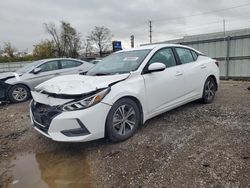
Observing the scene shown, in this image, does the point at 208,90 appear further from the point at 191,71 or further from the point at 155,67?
the point at 155,67

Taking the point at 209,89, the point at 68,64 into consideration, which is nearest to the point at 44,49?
the point at 68,64

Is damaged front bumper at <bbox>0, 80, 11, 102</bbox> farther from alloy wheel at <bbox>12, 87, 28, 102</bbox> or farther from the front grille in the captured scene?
the front grille

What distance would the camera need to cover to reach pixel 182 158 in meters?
3.17

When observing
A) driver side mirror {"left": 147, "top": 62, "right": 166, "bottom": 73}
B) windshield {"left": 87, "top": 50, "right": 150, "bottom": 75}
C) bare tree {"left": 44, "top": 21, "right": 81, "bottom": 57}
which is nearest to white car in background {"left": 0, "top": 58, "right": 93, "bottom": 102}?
windshield {"left": 87, "top": 50, "right": 150, "bottom": 75}

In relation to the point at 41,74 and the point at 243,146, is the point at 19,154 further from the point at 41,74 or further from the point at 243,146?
the point at 41,74

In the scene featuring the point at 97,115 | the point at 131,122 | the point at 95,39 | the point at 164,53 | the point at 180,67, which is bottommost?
the point at 131,122

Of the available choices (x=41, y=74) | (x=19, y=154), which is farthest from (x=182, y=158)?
(x=41, y=74)

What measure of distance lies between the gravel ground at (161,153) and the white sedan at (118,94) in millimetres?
325

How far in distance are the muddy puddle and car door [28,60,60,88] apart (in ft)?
15.6

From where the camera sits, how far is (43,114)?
3607 millimetres

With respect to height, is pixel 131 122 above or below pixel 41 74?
below

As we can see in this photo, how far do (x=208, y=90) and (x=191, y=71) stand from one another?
927 millimetres

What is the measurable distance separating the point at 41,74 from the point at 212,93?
18.4ft

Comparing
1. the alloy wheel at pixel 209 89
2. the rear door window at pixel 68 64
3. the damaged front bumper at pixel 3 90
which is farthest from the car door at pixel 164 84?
the damaged front bumper at pixel 3 90
